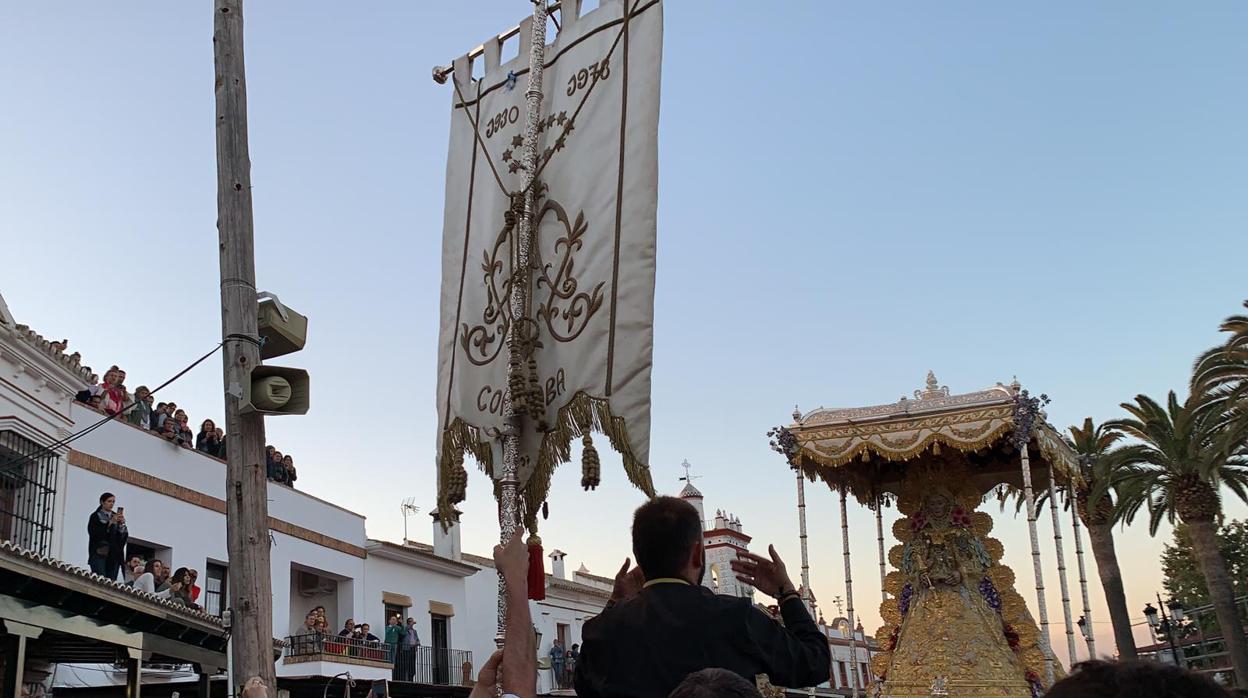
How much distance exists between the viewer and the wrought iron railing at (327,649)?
18875 mm

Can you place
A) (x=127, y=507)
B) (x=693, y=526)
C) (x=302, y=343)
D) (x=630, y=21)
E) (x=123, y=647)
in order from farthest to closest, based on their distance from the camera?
1. (x=127, y=507)
2. (x=123, y=647)
3. (x=302, y=343)
4. (x=630, y=21)
5. (x=693, y=526)

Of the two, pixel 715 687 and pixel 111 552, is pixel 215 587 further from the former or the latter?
pixel 715 687

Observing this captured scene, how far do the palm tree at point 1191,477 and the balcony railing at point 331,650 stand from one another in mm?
13542

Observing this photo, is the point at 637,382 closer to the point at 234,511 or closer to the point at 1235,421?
the point at 234,511

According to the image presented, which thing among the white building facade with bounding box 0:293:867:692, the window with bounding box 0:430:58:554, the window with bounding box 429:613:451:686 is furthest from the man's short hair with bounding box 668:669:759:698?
the window with bounding box 429:613:451:686

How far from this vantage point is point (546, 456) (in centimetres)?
438

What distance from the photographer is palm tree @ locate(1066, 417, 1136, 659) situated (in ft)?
67.6

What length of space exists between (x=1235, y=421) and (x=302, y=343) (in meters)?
16.1

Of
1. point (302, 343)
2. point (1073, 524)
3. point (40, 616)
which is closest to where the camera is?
point (302, 343)

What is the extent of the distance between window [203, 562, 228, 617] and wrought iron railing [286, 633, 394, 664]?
4.73 feet

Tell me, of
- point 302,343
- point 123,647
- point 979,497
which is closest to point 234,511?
point 302,343

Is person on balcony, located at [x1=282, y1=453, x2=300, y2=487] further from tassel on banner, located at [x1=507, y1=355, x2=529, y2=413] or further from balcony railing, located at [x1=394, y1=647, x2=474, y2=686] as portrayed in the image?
tassel on banner, located at [x1=507, y1=355, x2=529, y2=413]

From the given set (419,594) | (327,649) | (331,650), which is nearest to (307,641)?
(327,649)

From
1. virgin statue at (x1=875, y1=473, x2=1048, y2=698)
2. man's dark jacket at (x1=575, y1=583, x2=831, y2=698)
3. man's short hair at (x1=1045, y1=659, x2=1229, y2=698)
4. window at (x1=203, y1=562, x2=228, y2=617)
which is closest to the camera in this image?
man's short hair at (x1=1045, y1=659, x2=1229, y2=698)
